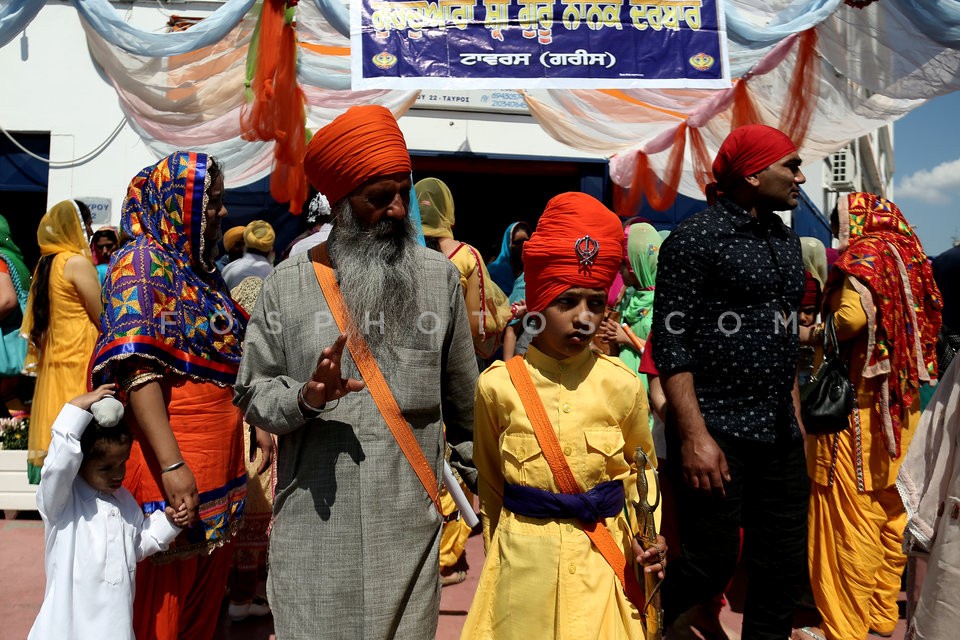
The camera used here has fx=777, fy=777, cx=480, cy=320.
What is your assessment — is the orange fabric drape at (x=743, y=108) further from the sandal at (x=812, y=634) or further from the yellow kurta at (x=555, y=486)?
the yellow kurta at (x=555, y=486)

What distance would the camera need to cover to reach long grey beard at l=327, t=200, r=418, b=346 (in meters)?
2.12

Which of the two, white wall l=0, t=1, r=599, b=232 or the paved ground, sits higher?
white wall l=0, t=1, r=599, b=232

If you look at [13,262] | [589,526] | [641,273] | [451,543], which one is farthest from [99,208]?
[589,526]

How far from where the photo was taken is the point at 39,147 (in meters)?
8.21

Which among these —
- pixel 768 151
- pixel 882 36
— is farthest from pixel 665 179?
pixel 768 151

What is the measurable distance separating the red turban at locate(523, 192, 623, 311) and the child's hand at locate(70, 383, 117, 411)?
1298 millimetres

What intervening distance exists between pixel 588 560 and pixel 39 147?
8.20m

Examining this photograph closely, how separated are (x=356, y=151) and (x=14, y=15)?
3.48 meters

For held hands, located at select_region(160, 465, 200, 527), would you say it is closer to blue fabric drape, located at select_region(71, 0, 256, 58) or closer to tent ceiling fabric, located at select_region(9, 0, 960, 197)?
tent ceiling fabric, located at select_region(9, 0, 960, 197)

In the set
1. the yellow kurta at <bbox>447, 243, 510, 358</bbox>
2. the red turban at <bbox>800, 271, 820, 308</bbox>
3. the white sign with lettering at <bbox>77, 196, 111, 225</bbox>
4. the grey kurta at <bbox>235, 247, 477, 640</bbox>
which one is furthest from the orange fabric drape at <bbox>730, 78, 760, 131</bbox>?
the white sign with lettering at <bbox>77, 196, 111, 225</bbox>

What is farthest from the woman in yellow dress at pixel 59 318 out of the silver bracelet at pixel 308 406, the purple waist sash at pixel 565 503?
the purple waist sash at pixel 565 503

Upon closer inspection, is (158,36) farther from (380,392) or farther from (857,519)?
(857,519)

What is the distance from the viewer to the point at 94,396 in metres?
2.30

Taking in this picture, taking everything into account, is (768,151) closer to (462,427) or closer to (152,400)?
(462,427)
